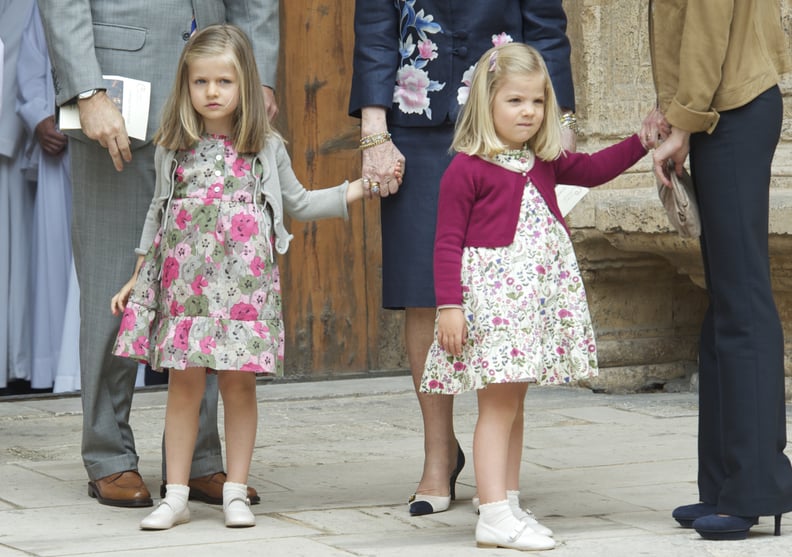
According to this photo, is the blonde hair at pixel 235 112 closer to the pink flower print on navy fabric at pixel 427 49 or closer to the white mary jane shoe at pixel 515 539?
the pink flower print on navy fabric at pixel 427 49

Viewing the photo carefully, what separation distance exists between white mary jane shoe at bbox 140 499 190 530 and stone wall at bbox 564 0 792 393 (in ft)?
9.57

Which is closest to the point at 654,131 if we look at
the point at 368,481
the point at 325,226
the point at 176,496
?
the point at 368,481

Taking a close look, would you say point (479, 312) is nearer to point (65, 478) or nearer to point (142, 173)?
point (142, 173)

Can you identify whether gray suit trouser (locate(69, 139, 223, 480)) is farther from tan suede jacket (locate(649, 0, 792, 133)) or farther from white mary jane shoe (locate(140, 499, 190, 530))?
tan suede jacket (locate(649, 0, 792, 133))

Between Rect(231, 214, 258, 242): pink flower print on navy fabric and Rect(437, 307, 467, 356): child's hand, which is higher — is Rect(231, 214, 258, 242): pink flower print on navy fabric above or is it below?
above

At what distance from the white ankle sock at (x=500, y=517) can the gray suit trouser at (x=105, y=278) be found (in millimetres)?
1004

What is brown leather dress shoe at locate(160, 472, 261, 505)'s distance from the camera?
4629 millimetres

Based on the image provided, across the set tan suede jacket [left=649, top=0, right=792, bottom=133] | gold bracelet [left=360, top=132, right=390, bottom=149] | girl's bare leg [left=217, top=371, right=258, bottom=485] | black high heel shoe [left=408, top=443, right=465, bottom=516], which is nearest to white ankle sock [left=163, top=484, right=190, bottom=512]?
girl's bare leg [left=217, top=371, right=258, bottom=485]

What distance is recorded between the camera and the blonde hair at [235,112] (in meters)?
4.27

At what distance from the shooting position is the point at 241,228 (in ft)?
13.9

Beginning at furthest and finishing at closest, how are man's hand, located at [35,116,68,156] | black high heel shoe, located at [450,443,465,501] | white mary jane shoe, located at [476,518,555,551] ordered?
man's hand, located at [35,116,68,156] → black high heel shoe, located at [450,443,465,501] → white mary jane shoe, located at [476,518,555,551]

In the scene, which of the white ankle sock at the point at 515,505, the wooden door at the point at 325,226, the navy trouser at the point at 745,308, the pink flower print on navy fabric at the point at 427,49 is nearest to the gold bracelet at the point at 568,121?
the pink flower print on navy fabric at the point at 427,49

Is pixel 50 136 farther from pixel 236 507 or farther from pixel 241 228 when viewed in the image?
pixel 236 507

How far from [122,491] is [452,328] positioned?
1169 millimetres
